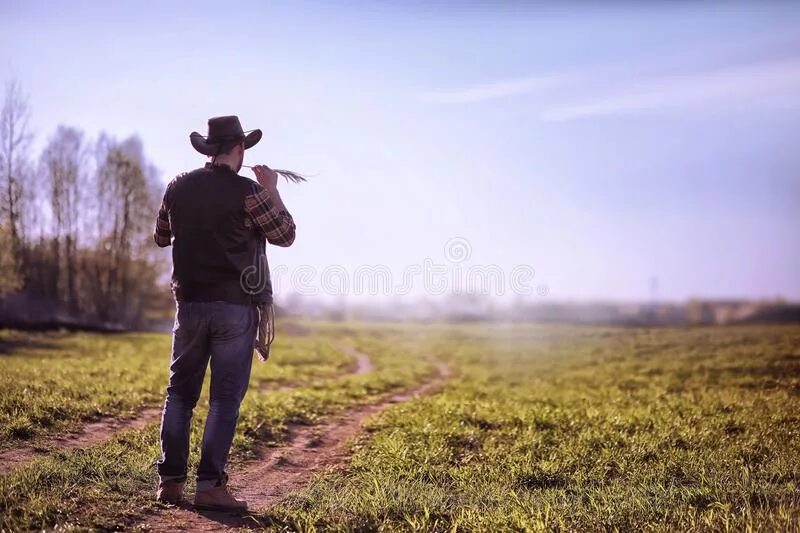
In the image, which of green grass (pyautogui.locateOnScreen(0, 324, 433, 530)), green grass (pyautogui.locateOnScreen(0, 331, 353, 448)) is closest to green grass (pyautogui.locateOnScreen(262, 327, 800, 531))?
green grass (pyautogui.locateOnScreen(0, 324, 433, 530))

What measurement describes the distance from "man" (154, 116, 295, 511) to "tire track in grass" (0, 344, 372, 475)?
174 centimetres

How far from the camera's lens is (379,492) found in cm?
514

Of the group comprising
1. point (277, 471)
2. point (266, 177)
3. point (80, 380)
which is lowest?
point (277, 471)

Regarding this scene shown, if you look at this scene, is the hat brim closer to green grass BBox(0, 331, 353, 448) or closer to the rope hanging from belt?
the rope hanging from belt

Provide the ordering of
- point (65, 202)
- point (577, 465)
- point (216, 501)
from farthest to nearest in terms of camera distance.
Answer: point (65, 202), point (577, 465), point (216, 501)

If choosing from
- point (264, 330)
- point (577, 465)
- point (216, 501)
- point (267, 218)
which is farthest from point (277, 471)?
point (577, 465)

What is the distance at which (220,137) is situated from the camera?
5090 millimetres

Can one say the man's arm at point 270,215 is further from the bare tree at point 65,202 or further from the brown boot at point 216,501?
the bare tree at point 65,202

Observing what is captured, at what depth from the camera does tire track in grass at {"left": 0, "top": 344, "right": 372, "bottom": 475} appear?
5.96 metres

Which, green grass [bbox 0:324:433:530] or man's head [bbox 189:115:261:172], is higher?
man's head [bbox 189:115:261:172]

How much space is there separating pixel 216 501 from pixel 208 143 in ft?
9.28

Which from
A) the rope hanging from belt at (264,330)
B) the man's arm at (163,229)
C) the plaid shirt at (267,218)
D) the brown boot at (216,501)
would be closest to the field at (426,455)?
the brown boot at (216,501)

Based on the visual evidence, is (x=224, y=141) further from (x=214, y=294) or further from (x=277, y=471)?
(x=277, y=471)

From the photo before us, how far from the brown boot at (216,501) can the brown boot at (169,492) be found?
7.1 inches
